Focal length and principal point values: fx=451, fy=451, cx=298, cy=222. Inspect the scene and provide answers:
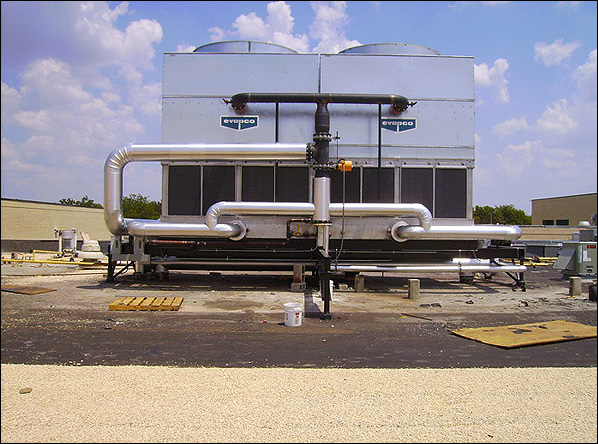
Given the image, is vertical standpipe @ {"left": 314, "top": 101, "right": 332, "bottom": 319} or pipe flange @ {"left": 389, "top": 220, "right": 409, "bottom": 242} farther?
pipe flange @ {"left": 389, "top": 220, "right": 409, "bottom": 242}

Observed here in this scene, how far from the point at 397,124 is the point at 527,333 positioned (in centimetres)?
847

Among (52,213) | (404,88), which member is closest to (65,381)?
(404,88)

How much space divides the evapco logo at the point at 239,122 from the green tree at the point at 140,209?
38.4 metres

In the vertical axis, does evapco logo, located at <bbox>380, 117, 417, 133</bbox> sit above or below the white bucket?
above

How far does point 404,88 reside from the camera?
15.0 meters

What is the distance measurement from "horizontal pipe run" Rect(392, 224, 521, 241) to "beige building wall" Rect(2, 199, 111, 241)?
30864 millimetres

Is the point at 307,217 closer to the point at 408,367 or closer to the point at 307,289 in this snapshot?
the point at 307,289

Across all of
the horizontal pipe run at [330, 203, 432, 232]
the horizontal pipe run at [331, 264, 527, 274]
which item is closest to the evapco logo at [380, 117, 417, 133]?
the horizontal pipe run at [330, 203, 432, 232]

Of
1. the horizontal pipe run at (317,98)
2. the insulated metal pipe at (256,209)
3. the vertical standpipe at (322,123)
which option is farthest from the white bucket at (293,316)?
the horizontal pipe run at (317,98)

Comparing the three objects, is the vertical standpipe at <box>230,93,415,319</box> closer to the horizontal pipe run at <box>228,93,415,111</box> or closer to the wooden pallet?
the horizontal pipe run at <box>228,93,415,111</box>

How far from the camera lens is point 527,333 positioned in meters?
8.17

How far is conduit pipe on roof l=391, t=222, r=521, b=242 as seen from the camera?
13.4m

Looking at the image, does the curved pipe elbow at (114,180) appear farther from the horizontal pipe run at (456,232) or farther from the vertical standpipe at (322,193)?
the horizontal pipe run at (456,232)

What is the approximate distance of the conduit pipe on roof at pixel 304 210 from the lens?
42.7 ft
